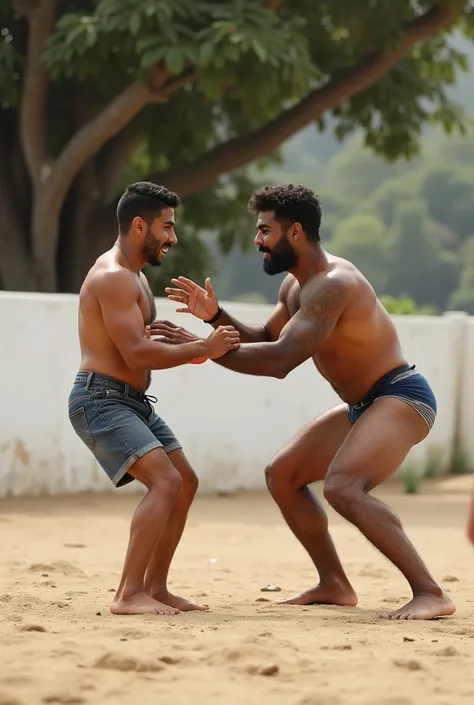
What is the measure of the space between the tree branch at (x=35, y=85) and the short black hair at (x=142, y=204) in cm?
904

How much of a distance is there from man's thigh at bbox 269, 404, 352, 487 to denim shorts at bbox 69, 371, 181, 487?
672mm

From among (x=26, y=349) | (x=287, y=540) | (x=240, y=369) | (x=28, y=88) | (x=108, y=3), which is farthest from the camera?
(x=28, y=88)

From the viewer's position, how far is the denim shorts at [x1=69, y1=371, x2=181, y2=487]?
552 centimetres

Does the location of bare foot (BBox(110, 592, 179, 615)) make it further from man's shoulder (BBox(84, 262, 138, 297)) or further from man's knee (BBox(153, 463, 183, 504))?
man's shoulder (BBox(84, 262, 138, 297))

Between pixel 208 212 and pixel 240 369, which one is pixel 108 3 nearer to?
pixel 208 212

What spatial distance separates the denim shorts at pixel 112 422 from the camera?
552cm

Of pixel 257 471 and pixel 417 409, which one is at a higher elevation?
pixel 417 409

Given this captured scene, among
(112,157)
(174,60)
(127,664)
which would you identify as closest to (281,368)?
(127,664)

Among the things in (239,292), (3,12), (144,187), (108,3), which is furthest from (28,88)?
(239,292)

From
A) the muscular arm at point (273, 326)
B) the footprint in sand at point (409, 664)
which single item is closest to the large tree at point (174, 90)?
the muscular arm at point (273, 326)

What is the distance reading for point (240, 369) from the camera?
5809 mm

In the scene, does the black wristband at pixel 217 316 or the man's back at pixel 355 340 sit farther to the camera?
the black wristband at pixel 217 316

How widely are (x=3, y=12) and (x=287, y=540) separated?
8.45 m

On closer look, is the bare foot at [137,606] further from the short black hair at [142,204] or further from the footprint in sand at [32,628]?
the short black hair at [142,204]
